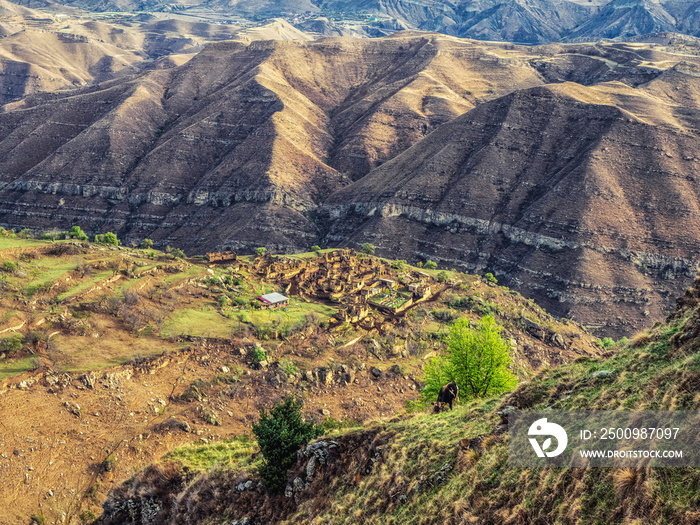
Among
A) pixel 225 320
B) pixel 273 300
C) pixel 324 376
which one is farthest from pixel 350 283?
pixel 324 376

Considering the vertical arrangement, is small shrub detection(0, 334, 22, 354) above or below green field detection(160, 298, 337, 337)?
above

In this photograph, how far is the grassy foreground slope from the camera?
35.8 ft

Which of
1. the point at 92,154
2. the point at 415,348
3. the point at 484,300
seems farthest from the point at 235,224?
the point at 415,348

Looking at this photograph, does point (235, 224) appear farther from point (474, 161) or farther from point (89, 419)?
point (89, 419)

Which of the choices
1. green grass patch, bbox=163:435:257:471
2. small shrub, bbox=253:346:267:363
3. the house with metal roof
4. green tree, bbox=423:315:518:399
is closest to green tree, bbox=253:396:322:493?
green grass patch, bbox=163:435:257:471

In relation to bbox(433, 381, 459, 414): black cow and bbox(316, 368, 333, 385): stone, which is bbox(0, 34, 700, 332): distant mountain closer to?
bbox(316, 368, 333, 385): stone

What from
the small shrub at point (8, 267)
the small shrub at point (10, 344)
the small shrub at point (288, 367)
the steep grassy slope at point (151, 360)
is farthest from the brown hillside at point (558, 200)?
the small shrub at point (10, 344)

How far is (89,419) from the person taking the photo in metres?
30.8

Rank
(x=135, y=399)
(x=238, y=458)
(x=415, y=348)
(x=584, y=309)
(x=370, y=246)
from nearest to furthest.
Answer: (x=238, y=458) → (x=135, y=399) → (x=415, y=348) → (x=584, y=309) → (x=370, y=246)

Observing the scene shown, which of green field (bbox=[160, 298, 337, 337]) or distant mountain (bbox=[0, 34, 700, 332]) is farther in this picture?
distant mountain (bbox=[0, 34, 700, 332])

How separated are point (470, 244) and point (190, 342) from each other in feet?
248

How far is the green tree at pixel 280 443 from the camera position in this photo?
19.0 m
